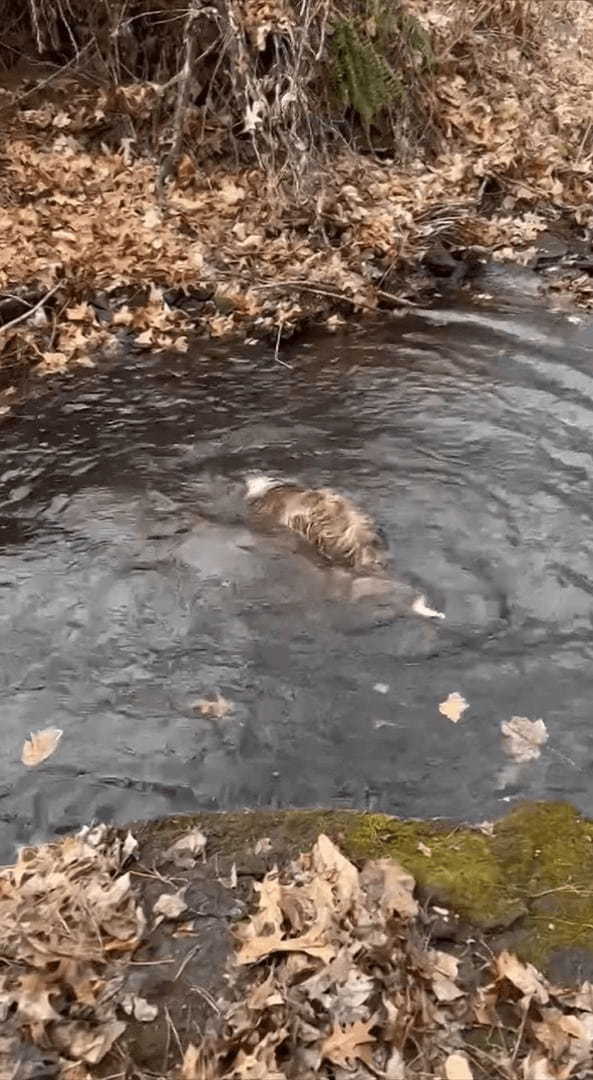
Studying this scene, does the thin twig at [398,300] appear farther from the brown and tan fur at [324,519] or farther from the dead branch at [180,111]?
the brown and tan fur at [324,519]

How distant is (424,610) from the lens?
590 centimetres

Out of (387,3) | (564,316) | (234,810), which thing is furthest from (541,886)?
(387,3)

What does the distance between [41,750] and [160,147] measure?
7786mm

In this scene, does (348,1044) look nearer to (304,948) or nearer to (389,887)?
(304,948)

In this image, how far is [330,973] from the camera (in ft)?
12.8

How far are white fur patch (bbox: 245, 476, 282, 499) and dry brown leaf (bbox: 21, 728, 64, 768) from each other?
247 cm

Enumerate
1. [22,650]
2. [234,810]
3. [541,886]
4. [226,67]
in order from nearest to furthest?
[541,886], [234,810], [22,650], [226,67]

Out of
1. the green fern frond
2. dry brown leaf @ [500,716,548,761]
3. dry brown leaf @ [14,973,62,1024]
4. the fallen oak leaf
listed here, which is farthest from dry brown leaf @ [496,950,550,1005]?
the green fern frond

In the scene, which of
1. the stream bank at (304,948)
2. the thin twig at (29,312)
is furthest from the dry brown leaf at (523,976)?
the thin twig at (29,312)

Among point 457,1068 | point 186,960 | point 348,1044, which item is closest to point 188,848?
point 186,960

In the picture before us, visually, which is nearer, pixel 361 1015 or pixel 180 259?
pixel 361 1015

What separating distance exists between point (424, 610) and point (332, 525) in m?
0.95

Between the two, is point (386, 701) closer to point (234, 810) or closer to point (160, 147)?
point (234, 810)

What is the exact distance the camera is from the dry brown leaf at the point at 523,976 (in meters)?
3.93
